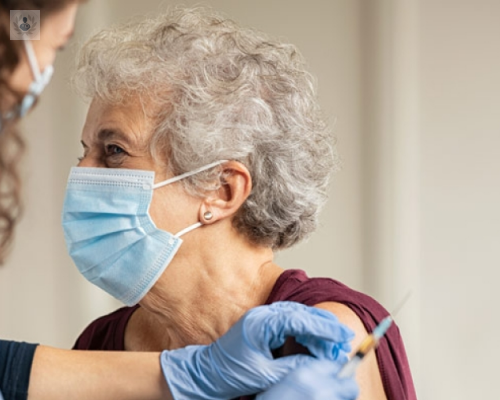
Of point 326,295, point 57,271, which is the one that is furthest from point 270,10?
point 326,295

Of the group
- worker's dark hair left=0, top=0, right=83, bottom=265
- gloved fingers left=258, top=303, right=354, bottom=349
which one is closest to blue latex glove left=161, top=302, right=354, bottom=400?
gloved fingers left=258, top=303, right=354, bottom=349

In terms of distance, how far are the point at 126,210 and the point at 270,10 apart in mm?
1255

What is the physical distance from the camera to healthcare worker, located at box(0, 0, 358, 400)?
101 cm

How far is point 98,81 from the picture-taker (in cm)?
162

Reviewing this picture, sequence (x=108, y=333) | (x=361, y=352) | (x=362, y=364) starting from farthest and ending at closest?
1. (x=108, y=333)
2. (x=362, y=364)
3. (x=361, y=352)

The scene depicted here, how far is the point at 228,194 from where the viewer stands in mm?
1585

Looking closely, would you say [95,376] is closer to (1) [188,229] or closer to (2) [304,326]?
(1) [188,229]

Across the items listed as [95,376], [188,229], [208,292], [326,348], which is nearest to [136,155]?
[188,229]

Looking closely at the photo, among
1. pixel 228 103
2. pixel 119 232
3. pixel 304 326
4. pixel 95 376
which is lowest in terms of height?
pixel 95 376

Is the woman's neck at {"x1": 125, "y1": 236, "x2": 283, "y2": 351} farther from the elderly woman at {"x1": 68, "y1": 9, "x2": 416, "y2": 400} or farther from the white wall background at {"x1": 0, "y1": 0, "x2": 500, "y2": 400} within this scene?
the white wall background at {"x1": 0, "y1": 0, "x2": 500, "y2": 400}

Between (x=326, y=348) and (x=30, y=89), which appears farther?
(x=326, y=348)

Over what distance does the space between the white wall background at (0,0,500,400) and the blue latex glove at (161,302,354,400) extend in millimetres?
1165

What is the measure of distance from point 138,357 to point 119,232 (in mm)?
234

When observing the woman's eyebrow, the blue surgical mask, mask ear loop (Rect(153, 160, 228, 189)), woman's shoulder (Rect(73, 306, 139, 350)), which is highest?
the woman's eyebrow
